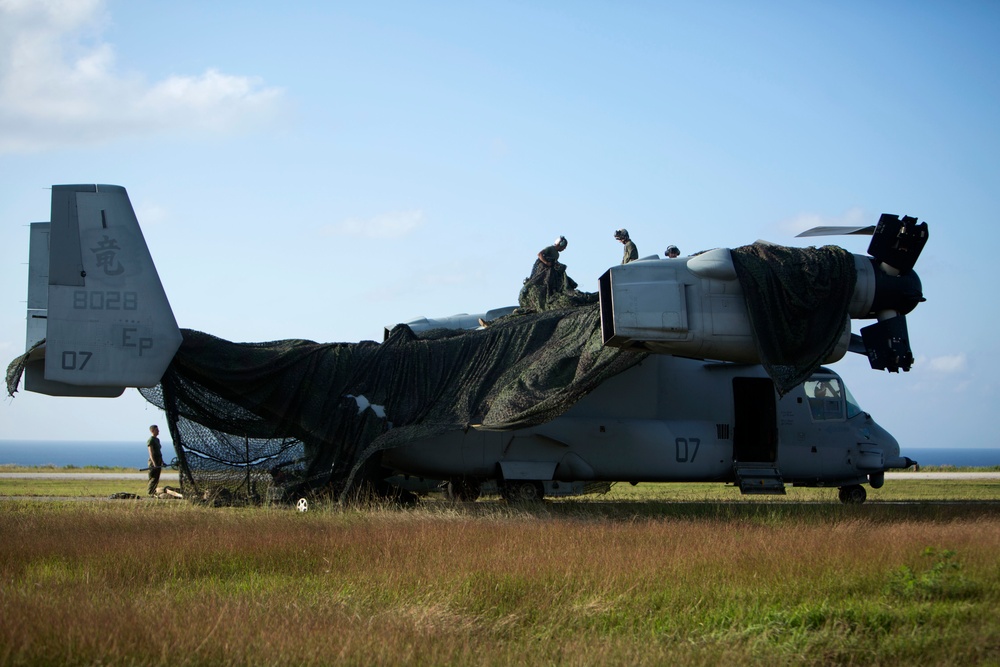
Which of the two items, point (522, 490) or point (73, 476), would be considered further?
point (73, 476)

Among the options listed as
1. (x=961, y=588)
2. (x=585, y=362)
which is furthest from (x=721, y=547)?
(x=585, y=362)

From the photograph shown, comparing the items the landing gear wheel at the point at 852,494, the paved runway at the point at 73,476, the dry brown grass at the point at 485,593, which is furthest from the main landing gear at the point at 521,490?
the paved runway at the point at 73,476

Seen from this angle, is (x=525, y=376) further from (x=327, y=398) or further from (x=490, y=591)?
(x=490, y=591)

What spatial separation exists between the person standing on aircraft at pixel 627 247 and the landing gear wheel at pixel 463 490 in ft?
17.4

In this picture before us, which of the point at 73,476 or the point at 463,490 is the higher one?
the point at 463,490

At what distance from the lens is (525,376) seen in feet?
54.1

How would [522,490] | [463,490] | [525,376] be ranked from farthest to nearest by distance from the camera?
[463,490] → [522,490] → [525,376]

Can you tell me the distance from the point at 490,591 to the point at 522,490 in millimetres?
8606

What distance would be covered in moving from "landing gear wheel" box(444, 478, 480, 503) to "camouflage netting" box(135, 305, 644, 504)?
226 centimetres

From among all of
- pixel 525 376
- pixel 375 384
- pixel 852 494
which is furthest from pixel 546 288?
pixel 852 494

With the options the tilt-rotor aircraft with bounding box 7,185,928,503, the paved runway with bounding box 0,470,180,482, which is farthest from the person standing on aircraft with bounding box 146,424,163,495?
the paved runway with bounding box 0,470,180,482

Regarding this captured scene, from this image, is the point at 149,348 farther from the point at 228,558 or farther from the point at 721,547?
the point at 721,547

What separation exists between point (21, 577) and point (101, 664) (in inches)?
149

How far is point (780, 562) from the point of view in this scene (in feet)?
33.9
